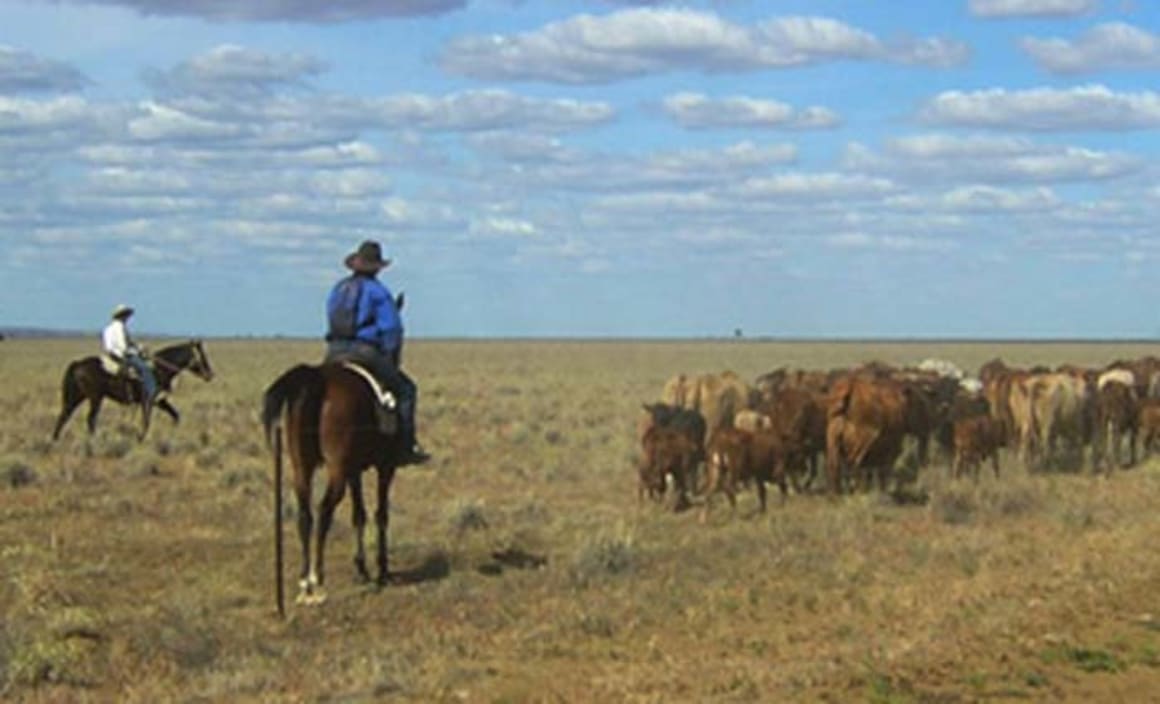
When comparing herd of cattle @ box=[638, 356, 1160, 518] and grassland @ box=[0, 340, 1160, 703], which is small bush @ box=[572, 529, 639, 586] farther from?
herd of cattle @ box=[638, 356, 1160, 518]

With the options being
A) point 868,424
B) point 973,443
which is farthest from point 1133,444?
point 868,424

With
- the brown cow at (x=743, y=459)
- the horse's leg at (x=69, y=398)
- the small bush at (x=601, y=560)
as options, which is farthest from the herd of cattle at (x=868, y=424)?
the horse's leg at (x=69, y=398)

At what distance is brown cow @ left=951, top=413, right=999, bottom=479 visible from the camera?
874 inches

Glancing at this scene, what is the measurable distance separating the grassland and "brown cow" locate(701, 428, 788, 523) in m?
0.35

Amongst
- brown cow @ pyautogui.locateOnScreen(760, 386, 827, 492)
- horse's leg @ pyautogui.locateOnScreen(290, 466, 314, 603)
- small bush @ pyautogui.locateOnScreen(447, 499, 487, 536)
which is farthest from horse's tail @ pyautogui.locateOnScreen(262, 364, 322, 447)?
brown cow @ pyautogui.locateOnScreen(760, 386, 827, 492)

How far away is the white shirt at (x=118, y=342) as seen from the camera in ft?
88.1

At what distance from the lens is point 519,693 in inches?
389

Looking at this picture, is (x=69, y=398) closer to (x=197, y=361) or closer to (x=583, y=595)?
(x=197, y=361)

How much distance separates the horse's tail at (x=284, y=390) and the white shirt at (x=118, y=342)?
1389 cm

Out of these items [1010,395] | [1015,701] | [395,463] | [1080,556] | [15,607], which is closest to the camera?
[1015,701]

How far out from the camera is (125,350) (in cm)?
2688

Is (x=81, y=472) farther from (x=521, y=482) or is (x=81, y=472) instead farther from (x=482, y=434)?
(x=482, y=434)

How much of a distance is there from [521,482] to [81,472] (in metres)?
5.64

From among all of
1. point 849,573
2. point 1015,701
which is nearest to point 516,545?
point 849,573
